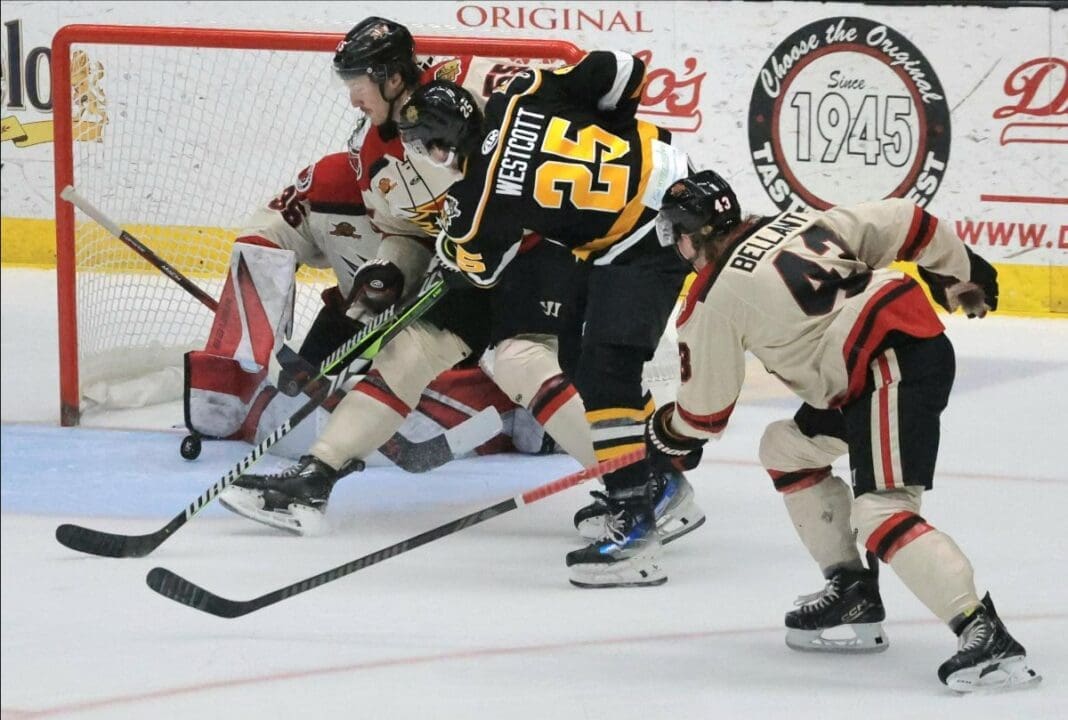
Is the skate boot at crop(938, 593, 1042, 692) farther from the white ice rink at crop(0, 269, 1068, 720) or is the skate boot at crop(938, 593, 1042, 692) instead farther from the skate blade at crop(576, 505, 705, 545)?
the skate blade at crop(576, 505, 705, 545)

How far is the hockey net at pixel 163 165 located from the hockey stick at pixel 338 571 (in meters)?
1.35

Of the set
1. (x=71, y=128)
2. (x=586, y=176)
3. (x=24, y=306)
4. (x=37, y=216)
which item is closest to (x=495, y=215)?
(x=586, y=176)

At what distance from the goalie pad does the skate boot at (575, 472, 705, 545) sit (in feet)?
3.34

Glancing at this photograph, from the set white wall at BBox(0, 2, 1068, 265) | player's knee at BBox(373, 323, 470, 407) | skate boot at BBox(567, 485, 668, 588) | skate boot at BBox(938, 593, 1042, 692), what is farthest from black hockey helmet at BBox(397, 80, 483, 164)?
white wall at BBox(0, 2, 1068, 265)

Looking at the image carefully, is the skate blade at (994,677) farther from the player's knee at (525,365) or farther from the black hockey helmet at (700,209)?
the player's knee at (525,365)

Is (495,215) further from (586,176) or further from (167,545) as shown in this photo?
(167,545)

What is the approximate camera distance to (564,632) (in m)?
3.13

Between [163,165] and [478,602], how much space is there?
87.3 inches

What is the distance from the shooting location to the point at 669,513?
365 cm

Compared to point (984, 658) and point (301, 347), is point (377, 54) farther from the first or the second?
point (984, 658)

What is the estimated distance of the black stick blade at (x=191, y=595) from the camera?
3201mm

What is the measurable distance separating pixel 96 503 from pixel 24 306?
6.18ft

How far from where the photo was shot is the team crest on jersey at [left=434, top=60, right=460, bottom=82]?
4051 millimetres

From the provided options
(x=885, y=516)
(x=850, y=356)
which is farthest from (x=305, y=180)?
(x=885, y=516)
